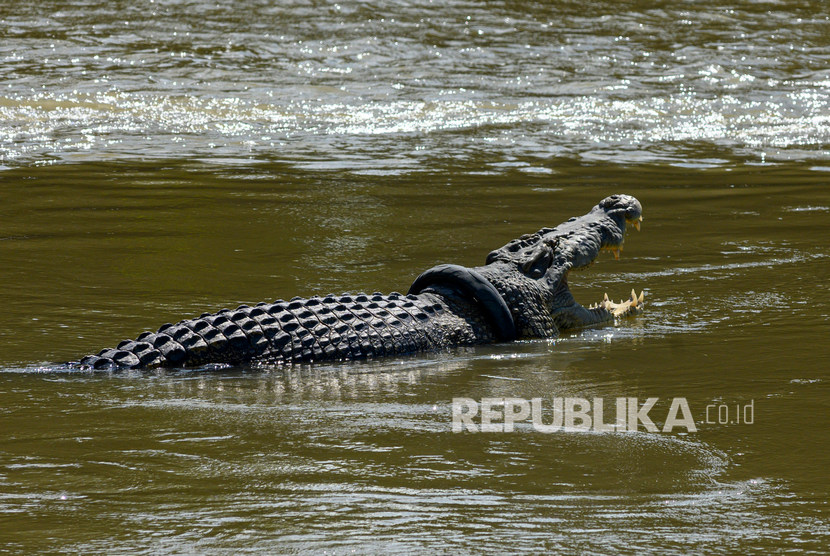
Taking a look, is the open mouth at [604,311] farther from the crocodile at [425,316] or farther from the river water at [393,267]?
the river water at [393,267]

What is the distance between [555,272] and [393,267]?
4.55 feet

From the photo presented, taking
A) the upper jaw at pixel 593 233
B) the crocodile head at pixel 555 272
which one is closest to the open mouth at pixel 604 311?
the crocodile head at pixel 555 272

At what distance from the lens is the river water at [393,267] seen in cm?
344

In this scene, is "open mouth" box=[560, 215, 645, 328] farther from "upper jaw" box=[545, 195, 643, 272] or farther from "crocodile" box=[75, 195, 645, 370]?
"upper jaw" box=[545, 195, 643, 272]

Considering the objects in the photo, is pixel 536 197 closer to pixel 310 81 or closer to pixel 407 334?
pixel 407 334

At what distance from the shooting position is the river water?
3441 mm

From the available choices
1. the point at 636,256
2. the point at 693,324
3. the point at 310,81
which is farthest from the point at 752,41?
the point at 693,324

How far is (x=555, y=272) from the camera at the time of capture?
6.14 m

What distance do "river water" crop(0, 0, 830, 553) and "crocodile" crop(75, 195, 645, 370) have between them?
0.13 meters

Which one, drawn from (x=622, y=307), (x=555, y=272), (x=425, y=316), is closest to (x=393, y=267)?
(x=555, y=272)

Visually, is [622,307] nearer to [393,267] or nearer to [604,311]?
[604,311]

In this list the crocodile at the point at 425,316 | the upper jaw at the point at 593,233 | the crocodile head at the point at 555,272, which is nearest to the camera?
the crocodile at the point at 425,316

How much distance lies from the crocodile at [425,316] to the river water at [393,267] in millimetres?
132

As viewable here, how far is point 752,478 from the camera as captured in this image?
3689 mm
